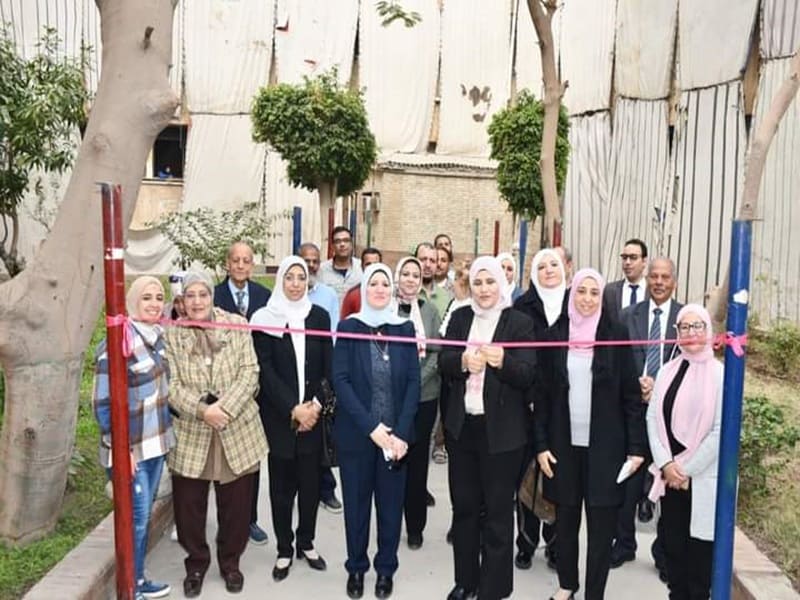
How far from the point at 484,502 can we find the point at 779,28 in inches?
351

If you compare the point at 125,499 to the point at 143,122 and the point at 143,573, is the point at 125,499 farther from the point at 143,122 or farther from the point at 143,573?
the point at 143,122

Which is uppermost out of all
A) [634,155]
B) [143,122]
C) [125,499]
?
[634,155]

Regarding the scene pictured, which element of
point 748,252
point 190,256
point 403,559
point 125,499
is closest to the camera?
point 748,252

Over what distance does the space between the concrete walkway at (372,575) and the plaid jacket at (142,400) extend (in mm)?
866

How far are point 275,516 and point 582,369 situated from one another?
183cm

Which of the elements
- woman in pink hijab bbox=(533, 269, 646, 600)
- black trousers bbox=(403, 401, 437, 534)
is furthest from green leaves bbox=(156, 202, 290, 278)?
woman in pink hijab bbox=(533, 269, 646, 600)

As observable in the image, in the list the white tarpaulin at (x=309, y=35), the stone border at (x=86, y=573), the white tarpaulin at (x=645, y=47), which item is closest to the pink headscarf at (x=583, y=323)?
the stone border at (x=86, y=573)

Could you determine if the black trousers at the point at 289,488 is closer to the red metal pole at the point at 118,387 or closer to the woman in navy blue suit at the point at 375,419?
the woman in navy blue suit at the point at 375,419

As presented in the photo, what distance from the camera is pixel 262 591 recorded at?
3914 mm

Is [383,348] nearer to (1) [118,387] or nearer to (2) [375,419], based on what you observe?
(2) [375,419]

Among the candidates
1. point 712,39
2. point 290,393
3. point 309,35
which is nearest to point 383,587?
point 290,393

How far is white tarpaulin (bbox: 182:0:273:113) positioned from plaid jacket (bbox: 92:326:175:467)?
56.4 ft

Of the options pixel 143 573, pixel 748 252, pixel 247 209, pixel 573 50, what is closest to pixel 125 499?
pixel 143 573

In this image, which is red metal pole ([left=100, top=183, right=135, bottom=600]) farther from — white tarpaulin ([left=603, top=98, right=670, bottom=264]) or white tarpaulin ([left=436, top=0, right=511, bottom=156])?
white tarpaulin ([left=436, top=0, right=511, bottom=156])
